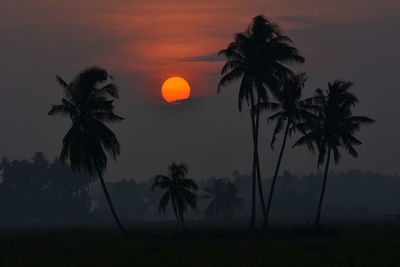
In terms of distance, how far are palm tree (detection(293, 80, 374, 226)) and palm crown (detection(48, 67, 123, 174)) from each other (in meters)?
21.0

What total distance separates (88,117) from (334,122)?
26793mm

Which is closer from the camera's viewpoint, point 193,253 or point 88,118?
point 193,253

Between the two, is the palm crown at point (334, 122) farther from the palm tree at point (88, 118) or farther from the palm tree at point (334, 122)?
the palm tree at point (88, 118)

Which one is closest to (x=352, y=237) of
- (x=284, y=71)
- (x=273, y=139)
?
(x=273, y=139)

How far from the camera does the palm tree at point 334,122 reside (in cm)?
7069

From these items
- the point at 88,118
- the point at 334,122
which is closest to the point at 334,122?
the point at 334,122

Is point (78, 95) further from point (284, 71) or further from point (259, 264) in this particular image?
point (259, 264)

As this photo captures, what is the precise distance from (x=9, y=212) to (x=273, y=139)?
14484 centimetres

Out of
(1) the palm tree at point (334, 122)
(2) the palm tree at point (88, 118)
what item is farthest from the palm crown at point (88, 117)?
(1) the palm tree at point (334, 122)

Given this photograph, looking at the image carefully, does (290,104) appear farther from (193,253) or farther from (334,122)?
(193,253)

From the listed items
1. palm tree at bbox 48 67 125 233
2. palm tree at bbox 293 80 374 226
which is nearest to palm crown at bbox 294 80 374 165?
palm tree at bbox 293 80 374 226

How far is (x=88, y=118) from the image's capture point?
218 feet

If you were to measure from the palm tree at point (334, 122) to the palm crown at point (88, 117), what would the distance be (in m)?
21.0

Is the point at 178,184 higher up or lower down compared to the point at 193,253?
higher up
